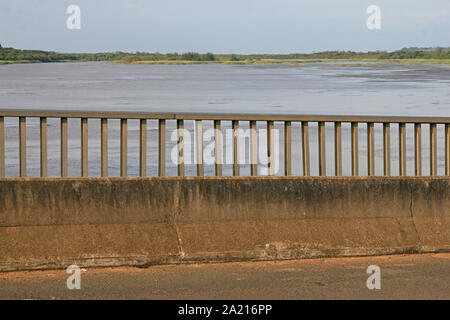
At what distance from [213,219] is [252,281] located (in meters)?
1.01

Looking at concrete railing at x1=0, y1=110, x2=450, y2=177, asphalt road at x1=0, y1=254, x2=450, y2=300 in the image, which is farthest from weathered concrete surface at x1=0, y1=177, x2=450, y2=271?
concrete railing at x1=0, y1=110, x2=450, y2=177

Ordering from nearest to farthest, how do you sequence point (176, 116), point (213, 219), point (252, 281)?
point (252, 281) < point (213, 219) < point (176, 116)

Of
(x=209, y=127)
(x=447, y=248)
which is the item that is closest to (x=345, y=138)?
(x=209, y=127)

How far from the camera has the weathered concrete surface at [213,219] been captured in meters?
8.43

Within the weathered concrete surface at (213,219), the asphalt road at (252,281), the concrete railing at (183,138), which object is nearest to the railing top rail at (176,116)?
the concrete railing at (183,138)

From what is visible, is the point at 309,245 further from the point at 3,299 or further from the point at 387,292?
the point at 3,299

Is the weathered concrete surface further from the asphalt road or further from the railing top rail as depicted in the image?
the railing top rail

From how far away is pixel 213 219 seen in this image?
29.1 ft

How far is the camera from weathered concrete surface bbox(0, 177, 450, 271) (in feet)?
27.7

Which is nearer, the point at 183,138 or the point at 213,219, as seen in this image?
the point at 213,219

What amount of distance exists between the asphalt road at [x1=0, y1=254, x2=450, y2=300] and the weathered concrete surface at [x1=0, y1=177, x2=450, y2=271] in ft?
0.46

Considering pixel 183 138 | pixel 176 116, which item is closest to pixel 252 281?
pixel 183 138

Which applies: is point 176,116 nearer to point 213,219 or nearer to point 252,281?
point 213,219
